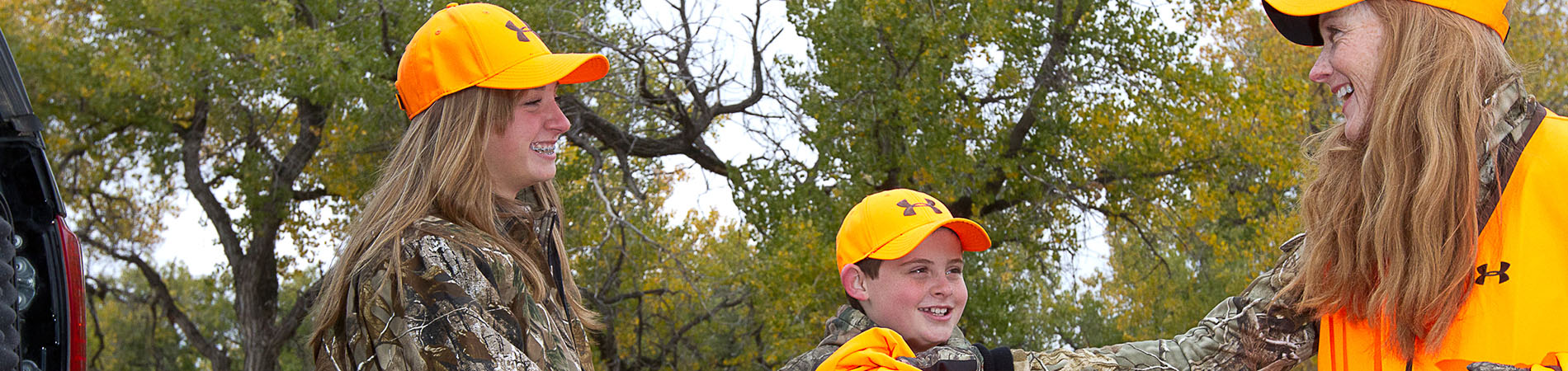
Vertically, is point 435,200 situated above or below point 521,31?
below

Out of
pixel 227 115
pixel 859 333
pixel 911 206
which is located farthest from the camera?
pixel 227 115

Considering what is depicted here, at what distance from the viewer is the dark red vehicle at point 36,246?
3.02 meters

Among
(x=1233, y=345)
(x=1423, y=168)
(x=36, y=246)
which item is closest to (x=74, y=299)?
(x=36, y=246)

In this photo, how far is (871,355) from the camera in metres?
2.63

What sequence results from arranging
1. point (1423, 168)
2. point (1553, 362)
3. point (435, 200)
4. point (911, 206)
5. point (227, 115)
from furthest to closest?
1. point (227, 115)
2. point (911, 206)
3. point (435, 200)
4. point (1423, 168)
5. point (1553, 362)

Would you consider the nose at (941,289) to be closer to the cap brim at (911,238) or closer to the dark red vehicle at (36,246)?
the cap brim at (911,238)

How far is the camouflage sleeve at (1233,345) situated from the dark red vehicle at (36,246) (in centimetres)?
219

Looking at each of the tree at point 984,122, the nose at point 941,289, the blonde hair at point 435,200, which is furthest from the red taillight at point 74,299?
the tree at point 984,122

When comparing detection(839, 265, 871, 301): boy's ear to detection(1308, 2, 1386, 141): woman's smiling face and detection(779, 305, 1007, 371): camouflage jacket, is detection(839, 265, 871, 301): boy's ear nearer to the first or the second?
detection(779, 305, 1007, 371): camouflage jacket

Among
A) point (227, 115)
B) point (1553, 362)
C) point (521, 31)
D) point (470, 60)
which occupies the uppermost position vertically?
→ point (227, 115)

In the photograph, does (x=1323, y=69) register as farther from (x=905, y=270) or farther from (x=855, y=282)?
(x=855, y=282)

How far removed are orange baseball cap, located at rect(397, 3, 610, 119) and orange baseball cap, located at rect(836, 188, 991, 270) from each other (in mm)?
961

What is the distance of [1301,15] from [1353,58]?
119mm

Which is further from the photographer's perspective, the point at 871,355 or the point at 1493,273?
the point at 871,355
